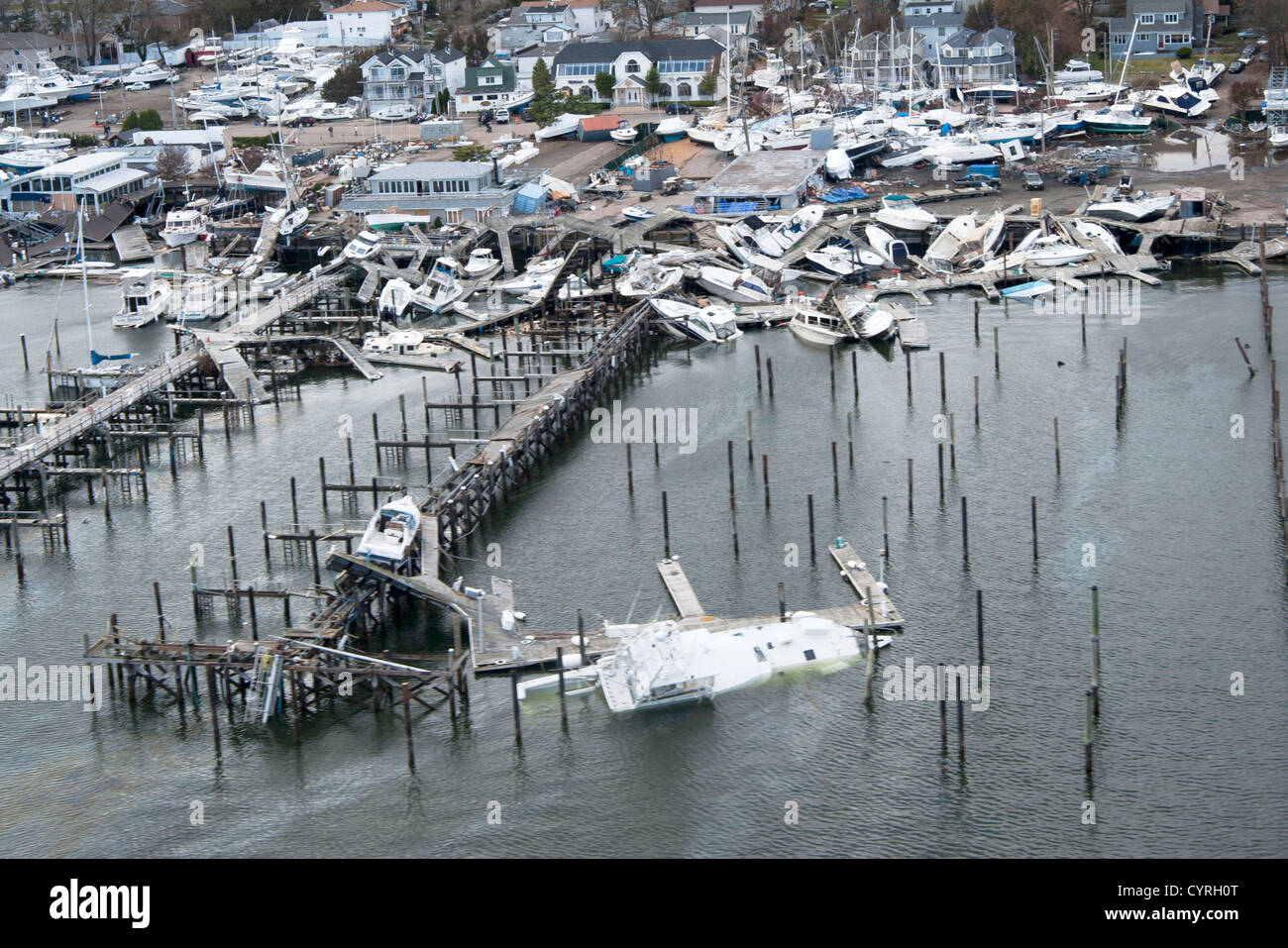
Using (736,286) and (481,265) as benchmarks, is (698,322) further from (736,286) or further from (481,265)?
(481,265)

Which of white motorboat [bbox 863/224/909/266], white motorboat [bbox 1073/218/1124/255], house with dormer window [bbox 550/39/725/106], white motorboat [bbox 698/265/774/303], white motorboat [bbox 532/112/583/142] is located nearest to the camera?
white motorboat [bbox 698/265/774/303]

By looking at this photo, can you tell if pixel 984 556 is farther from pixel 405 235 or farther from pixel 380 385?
pixel 405 235

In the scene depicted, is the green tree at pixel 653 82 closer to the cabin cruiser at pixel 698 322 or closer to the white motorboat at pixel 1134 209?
the white motorboat at pixel 1134 209

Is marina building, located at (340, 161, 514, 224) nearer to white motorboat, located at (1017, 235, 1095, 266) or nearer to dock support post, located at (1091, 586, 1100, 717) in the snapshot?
white motorboat, located at (1017, 235, 1095, 266)

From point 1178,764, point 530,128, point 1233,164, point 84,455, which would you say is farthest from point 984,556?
point 530,128

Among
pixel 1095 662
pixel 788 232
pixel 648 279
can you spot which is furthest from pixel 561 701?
pixel 788 232

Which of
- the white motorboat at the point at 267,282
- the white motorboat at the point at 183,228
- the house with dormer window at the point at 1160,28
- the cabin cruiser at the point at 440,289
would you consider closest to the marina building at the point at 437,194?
the white motorboat at the point at 183,228

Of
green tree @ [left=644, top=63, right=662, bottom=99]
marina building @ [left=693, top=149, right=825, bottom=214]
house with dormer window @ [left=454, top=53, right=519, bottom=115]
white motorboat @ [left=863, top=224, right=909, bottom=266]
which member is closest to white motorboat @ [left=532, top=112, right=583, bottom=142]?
green tree @ [left=644, top=63, right=662, bottom=99]
